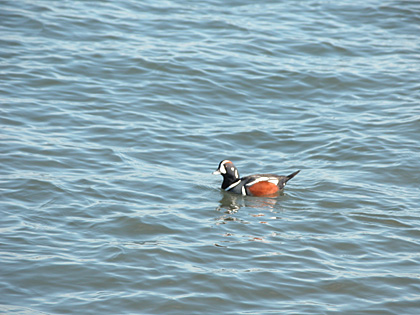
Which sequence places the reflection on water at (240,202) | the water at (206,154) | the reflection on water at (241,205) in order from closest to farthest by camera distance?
the water at (206,154) → the reflection on water at (241,205) → the reflection on water at (240,202)

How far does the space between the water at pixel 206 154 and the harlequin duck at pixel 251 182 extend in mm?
197

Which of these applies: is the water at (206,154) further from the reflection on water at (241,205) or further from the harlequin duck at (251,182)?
the harlequin duck at (251,182)

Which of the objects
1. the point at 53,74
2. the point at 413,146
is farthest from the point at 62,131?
the point at 413,146

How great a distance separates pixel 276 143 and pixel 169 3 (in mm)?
8853

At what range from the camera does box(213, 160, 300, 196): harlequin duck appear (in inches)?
384

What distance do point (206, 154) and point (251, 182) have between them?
1.59 m

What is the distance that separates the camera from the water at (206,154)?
6906 mm

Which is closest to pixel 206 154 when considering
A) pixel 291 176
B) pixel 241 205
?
pixel 241 205

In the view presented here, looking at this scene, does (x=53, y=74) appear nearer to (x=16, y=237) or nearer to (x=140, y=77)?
(x=140, y=77)

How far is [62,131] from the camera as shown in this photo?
453 inches

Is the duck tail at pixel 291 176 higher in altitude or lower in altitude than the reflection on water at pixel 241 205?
higher

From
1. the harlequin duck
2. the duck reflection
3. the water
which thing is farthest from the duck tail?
the duck reflection

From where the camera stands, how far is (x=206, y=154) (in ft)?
36.9

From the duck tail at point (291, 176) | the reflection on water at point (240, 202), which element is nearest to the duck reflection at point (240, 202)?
the reflection on water at point (240, 202)
